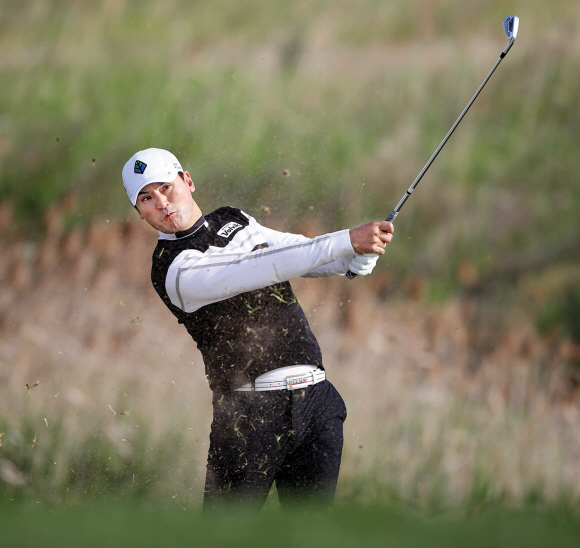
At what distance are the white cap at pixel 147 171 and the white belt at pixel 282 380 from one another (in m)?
0.87

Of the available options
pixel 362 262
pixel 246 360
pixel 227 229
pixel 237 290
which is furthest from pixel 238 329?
pixel 362 262

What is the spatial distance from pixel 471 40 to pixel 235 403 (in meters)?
6.63

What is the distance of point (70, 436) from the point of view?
202 inches

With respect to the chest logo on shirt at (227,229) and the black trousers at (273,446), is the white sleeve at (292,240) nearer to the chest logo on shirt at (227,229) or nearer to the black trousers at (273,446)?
the chest logo on shirt at (227,229)

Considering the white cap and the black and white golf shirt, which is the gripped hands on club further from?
the white cap

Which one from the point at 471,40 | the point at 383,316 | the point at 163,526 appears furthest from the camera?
the point at 471,40

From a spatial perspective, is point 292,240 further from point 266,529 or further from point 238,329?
point 266,529

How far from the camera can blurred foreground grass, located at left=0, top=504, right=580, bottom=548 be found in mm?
1270

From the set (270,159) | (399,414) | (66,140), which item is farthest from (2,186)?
(399,414)

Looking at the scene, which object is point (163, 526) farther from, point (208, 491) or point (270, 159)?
Result: point (270, 159)

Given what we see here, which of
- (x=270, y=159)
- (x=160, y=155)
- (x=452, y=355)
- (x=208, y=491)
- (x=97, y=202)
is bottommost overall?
(x=208, y=491)

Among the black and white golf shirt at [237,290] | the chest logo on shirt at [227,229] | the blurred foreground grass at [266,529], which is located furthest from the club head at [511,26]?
the blurred foreground grass at [266,529]

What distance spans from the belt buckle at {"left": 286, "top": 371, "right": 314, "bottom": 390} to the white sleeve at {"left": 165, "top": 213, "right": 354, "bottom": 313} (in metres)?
0.42

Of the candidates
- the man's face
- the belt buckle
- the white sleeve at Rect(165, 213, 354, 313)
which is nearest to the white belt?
the belt buckle
